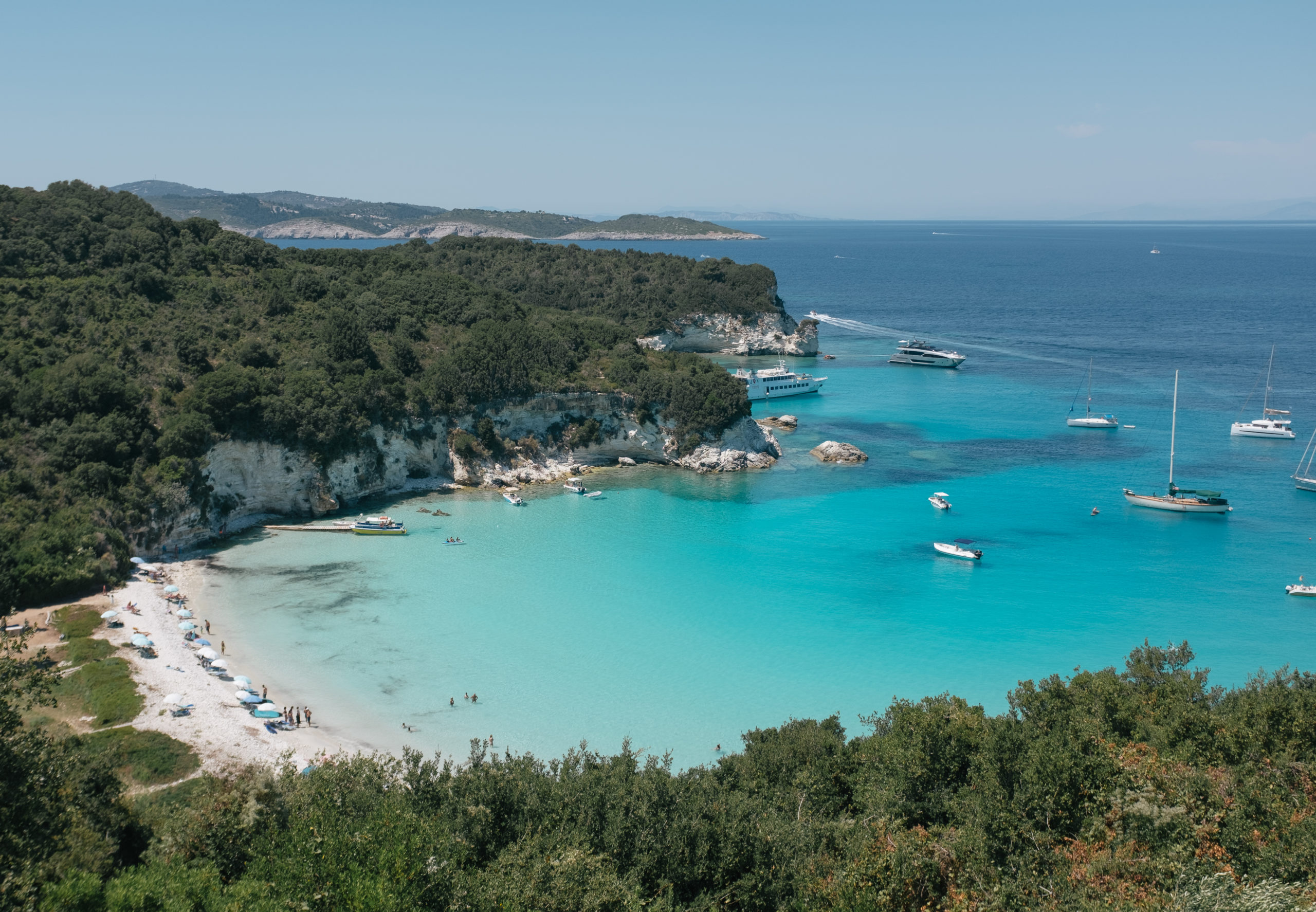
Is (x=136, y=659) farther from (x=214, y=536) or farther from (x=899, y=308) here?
(x=899, y=308)

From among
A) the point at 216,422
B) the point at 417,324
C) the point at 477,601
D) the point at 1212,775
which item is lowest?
the point at 477,601

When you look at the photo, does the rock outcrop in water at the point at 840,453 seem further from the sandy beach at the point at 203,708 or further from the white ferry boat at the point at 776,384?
the sandy beach at the point at 203,708

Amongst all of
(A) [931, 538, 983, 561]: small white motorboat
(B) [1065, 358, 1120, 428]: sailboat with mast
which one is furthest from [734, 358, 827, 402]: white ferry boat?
(A) [931, 538, 983, 561]: small white motorboat

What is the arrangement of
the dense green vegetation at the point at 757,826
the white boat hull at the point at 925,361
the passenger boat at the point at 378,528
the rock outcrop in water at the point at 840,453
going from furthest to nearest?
the white boat hull at the point at 925,361 < the rock outcrop in water at the point at 840,453 < the passenger boat at the point at 378,528 < the dense green vegetation at the point at 757,826

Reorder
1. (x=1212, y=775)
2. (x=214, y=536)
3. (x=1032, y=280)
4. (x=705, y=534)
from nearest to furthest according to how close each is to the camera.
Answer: (x=1212, y=775) → (x=214, y=536) → (x=705, y=534) → (x=1032, y=280)

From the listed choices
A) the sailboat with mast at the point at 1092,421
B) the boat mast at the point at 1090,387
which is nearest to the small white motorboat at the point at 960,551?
the sailboat with mast at the point at 1092,421

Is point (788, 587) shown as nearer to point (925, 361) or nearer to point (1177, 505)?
point (1177, 505)

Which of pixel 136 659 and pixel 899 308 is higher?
pixel 899 308

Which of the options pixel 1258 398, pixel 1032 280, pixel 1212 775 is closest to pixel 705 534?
pixel 1212 775
